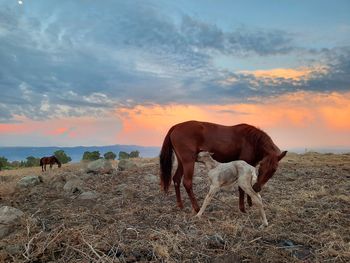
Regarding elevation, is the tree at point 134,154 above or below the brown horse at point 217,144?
below

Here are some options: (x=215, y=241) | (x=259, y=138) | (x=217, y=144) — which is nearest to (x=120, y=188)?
(x=217, y=144)

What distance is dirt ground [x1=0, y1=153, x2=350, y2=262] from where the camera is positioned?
16.4 ft

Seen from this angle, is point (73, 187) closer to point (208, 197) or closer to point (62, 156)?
point (208, 197)

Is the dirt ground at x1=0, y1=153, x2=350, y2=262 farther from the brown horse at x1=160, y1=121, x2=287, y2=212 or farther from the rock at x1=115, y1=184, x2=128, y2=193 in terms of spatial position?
the brown horse at x1=160, y1=121, x2=287, y2=212

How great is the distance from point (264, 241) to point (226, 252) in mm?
777

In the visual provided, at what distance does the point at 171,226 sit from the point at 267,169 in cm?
214

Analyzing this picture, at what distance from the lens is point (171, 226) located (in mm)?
6297

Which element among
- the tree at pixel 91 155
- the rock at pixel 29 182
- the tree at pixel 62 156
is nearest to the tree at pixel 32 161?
the tree at pixel 62 156

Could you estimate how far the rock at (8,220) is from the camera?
6.41 meters

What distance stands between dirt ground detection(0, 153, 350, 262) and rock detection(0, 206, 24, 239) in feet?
0.45

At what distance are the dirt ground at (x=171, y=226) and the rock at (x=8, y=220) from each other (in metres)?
0.14

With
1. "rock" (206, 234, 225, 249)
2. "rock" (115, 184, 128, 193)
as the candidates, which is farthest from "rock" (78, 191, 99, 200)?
"rock" (206, 234, 225, 249)

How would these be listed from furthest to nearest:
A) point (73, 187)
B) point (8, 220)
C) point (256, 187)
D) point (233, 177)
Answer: point (73, 187) → point (233, 177) → point (256, 187) → point (8, 220)

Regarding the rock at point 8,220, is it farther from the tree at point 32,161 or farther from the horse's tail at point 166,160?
the tree at point 32,161
